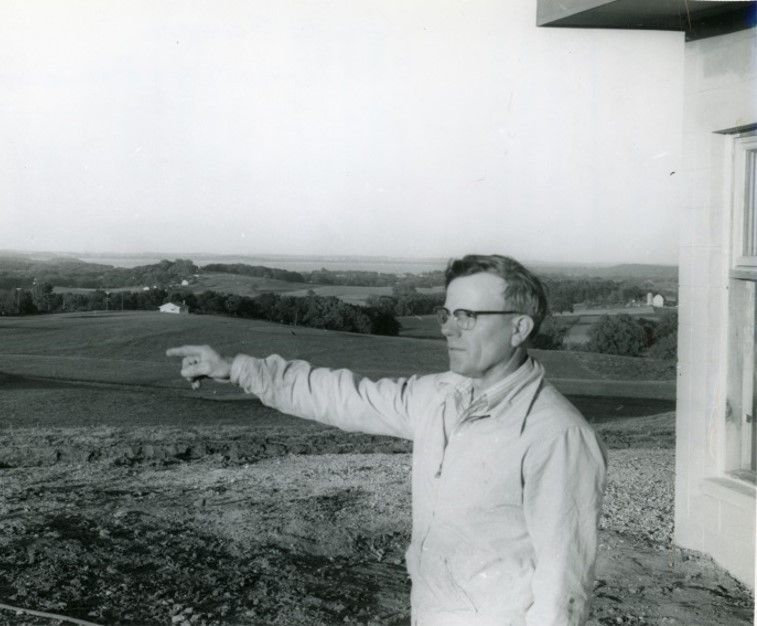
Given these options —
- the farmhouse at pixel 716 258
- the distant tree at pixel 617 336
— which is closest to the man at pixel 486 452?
the farmhouse at pixel 716 258

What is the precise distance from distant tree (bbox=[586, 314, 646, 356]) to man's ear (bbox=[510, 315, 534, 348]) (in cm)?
477

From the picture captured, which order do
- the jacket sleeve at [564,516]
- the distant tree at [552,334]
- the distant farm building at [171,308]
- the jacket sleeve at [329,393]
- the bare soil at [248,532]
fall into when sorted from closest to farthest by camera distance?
the jacket sleeve at [564,516] < the jacket sleeve at [329,393] < the bare soil at [248,532] < the distant farm building at [171,308] < the distant tree at [552,334]

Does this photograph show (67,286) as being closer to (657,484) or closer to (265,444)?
(265,444)

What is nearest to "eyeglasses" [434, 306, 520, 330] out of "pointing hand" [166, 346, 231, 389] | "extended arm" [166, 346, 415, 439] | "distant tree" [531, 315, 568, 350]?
"extended arm" [166, 346, 415, 439]

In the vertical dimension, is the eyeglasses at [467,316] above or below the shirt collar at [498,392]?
above

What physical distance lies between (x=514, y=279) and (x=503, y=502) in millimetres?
493

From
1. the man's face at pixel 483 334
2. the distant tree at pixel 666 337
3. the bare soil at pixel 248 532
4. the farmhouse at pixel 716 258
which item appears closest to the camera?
the man's face at pixel 483 334

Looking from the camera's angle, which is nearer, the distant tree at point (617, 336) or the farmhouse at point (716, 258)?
the farmhouse at point (716, 258)

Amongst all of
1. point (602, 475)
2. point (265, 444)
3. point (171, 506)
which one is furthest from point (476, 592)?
point (265, 444)

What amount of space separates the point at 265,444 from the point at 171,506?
0.97 meters

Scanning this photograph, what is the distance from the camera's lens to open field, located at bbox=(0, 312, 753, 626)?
4.09m

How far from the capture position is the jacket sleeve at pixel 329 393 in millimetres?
2162

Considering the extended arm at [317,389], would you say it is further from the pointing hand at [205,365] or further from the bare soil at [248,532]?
the bare soil at [248,532]

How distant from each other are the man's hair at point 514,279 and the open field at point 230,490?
2.31 m
